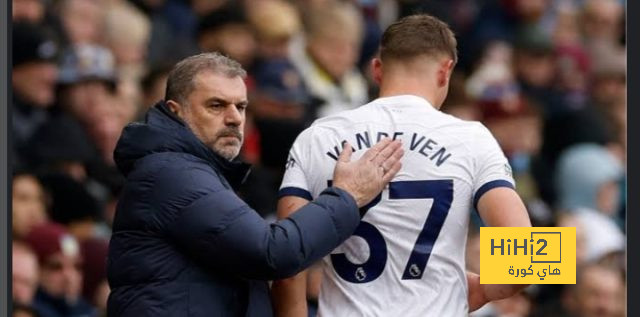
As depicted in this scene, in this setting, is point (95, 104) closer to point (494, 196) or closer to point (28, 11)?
point (28, 11)

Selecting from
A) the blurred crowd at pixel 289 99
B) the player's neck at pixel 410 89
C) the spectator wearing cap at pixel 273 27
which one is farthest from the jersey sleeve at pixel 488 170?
the spectator wearing cap at pixel 273 27

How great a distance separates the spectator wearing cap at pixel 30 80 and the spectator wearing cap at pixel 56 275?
0.61 m

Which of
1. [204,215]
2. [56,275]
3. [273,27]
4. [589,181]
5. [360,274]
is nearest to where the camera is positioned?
[204,215]

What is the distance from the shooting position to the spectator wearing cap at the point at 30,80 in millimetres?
9797

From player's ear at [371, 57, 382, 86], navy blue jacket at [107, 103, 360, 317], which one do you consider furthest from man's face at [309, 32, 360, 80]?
navy blue jacket at [107, 103, 360, 317]

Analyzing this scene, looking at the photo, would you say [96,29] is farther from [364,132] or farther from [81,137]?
[364,132]

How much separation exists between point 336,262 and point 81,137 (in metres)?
4.18

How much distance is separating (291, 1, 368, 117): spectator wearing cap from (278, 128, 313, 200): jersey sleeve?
17.6 ft

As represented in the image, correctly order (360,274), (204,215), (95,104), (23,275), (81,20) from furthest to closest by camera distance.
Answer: (81,20) < (95,104) < (23,275) < (360,274) < (204,215)

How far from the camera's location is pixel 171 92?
20.1 ft

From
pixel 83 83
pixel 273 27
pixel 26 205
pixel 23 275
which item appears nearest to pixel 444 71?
pixel 23 275

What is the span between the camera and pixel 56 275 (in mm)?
9273

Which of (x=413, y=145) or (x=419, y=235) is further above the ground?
(x=413, y=145)

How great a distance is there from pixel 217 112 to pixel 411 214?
80cm
